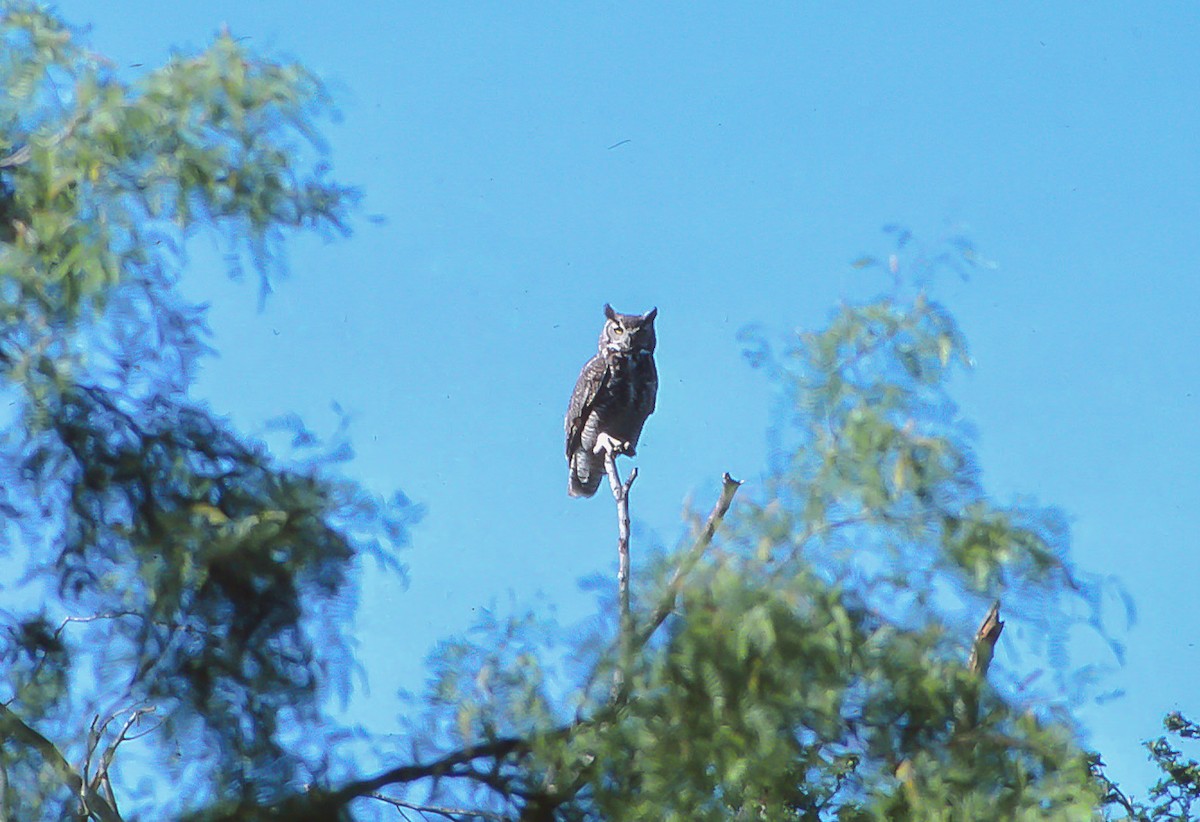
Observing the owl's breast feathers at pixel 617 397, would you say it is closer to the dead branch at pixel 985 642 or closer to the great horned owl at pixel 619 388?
the great horned owl at pixel 619 388

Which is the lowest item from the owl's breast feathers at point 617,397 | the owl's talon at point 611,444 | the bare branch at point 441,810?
the bare branch at point 441,810

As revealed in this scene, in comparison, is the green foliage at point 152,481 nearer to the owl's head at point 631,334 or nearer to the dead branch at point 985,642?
the dead branch at point 985,642

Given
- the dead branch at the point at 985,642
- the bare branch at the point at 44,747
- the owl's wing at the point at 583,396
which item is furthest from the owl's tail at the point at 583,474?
the bare branch at the point at 44,747

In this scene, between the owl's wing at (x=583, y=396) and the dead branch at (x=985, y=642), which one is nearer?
the dead branch at (x=985, y=642)

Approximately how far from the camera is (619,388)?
905 centimetres

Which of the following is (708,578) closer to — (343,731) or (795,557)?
(795,557)

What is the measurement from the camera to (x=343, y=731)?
435 cm

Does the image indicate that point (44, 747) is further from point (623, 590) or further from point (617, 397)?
point (617, 397)

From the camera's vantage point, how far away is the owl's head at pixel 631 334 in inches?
360

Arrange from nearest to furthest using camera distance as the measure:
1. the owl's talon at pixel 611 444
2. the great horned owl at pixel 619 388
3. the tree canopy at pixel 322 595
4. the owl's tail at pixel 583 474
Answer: the tree canopy at pixel 322 595
the owl's talon at pixel 611 444
the great horned owl at pixel 619 388
the owl's tail at pixel 583 474

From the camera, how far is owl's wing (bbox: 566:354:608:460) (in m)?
9.13

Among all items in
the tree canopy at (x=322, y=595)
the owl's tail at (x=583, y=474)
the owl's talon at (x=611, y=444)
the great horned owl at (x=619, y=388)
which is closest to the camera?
the tree canopy at (x=322, y=595)

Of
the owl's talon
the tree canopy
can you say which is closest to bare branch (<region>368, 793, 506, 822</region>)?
the tree canopy

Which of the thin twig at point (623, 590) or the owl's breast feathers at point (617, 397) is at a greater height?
the owl's breast feathers at point (617, 397)
